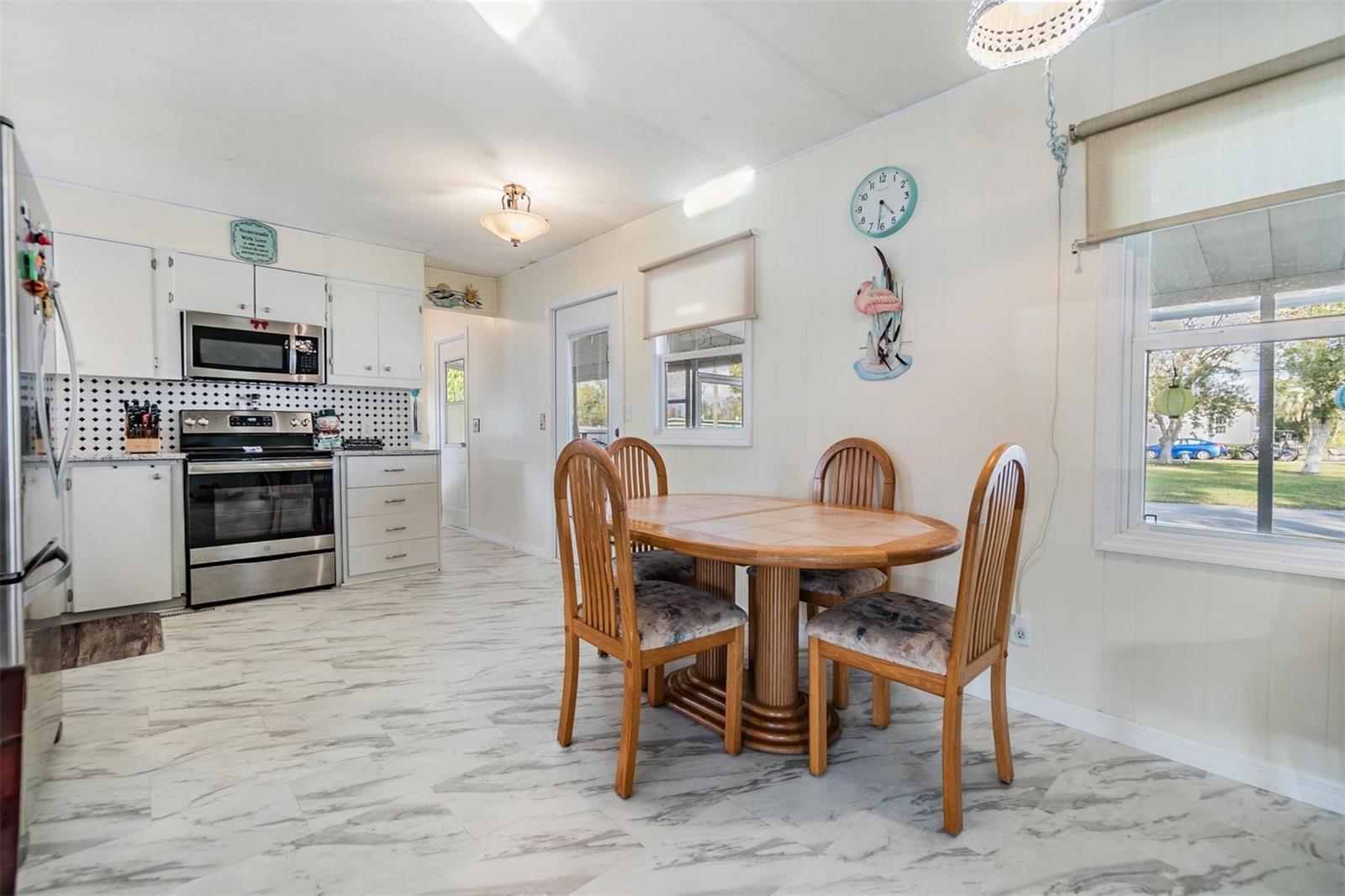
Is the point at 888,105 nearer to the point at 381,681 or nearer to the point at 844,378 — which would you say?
the point at 844,378

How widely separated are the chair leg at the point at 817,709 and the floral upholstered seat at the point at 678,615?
0.83 ft

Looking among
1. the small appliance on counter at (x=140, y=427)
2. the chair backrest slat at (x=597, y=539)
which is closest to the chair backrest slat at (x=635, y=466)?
the chair backrest slat at (x=597, y=539)

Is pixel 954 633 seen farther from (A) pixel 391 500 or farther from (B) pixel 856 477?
(A) pixel 391 500

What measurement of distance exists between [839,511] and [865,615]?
0.57 m

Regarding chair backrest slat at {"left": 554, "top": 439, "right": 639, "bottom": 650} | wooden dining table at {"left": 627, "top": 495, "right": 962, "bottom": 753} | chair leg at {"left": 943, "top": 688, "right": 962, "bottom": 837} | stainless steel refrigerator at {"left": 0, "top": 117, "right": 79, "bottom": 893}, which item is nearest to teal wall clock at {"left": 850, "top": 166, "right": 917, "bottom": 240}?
wooden dining table at {"left": 627, "top": 495, "right": 962, "bottom": 753}

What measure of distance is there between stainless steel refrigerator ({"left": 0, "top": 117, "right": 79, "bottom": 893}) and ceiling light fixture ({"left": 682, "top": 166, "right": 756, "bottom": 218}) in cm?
274

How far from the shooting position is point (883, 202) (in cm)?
257

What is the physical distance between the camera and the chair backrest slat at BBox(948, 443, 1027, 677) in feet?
4.56

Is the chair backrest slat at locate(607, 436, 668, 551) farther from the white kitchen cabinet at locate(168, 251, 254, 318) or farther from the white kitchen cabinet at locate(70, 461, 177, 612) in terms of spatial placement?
the white kitchen cabinet at locate(168, 251, 254, 318)

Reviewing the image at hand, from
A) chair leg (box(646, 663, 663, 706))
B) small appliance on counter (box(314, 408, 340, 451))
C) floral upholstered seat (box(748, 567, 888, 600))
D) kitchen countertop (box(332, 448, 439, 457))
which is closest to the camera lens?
floral upholstered seat (box(748, 567, 888, 600))

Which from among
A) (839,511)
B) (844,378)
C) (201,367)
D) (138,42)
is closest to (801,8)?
(844,378)

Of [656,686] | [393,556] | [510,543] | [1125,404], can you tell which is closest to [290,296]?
[393,556]

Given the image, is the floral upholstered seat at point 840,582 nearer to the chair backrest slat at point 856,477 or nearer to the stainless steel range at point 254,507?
the chair backrest slat at point 856,477

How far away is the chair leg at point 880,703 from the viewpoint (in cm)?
201
